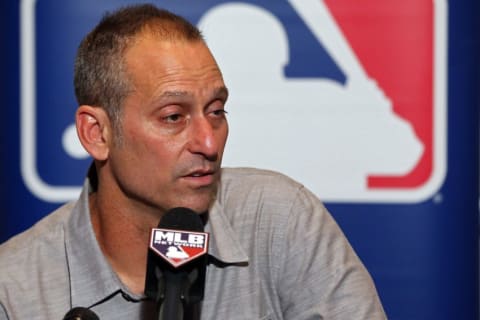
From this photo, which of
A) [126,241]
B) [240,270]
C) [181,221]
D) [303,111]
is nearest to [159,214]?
[126,241]

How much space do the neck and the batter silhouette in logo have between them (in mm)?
650

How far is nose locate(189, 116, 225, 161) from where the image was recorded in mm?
1730

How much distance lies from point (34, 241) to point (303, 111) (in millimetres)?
895

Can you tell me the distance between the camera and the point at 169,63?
1.78 metres

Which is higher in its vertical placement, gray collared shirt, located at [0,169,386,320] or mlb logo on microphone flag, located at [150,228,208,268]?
mlb logo on microphone flag, located at [150,228,208,268]

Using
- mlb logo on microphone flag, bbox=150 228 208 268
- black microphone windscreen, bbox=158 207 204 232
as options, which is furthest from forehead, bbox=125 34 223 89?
mlb logo on microphone flag, bbox=150 228 208 268

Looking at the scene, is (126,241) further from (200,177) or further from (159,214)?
(200,177)

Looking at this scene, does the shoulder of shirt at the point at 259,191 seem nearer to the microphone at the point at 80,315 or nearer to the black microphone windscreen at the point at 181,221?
the black microphone windscreen at the point at 181,221

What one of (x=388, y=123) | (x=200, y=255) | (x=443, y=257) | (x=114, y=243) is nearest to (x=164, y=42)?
(x=114, y=243)

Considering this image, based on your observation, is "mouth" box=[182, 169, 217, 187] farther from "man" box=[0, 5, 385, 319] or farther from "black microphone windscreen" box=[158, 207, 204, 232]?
"black microphone windscreen" box=[158, 207, 204, 232]

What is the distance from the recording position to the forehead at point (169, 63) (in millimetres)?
1773

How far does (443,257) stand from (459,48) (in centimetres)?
54

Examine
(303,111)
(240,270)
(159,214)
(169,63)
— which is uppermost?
(169,63)

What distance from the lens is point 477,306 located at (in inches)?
97.9
